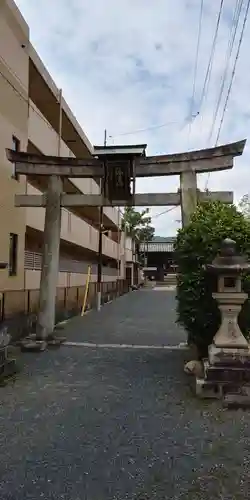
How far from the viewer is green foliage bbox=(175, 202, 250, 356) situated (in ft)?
23.8

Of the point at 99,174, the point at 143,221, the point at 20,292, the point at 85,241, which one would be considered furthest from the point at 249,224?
the point at 143,221

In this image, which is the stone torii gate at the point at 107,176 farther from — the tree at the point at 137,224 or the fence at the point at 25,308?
the tree at the point at 137,224

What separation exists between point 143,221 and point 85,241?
2979 centimetres

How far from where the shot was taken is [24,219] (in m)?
13.2

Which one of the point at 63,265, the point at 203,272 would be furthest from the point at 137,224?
the point at 203,272

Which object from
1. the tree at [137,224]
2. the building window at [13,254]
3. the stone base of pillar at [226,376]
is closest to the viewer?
the stone base of pillar at [226,376]

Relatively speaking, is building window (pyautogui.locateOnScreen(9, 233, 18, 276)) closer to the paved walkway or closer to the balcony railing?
the balcony railing

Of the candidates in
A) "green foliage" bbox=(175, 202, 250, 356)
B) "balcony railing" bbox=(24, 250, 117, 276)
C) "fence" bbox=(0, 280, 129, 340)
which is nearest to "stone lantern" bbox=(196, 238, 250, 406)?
"green foliage" bbox=(175, 202, 250, 356)

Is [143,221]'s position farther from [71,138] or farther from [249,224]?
[249,224]

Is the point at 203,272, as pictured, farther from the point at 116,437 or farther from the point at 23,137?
the point at 23,137

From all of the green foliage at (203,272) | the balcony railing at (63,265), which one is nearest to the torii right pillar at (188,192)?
the green foliage at (203,272)

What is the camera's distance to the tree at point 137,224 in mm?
49612

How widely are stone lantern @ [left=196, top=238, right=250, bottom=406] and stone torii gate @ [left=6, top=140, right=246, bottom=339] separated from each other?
3.43m

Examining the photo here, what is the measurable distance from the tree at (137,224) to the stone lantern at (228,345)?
41273mm
